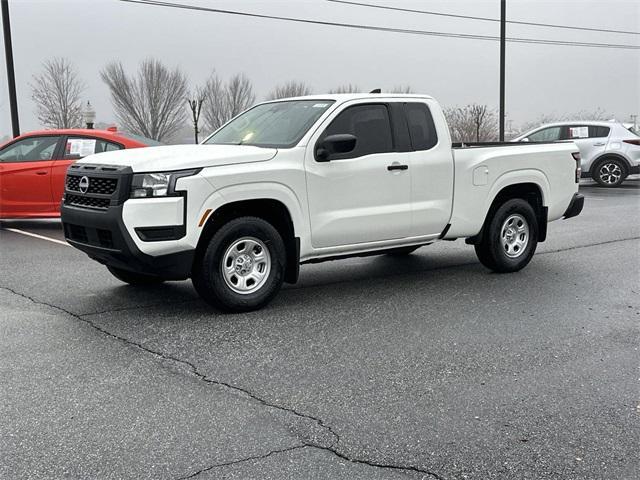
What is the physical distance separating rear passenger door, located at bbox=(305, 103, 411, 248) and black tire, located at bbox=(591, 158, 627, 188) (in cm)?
1424

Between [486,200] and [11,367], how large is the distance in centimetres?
498

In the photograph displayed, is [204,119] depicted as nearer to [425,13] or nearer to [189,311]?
[425,13]

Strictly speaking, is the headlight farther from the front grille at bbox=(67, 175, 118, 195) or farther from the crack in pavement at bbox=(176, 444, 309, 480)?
the crack in pavement at bbox=(176, 444, 309, 480)

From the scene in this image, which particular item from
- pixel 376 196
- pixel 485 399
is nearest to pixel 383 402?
pixel 485 399

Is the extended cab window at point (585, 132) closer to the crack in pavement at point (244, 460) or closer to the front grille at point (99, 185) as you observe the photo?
the front grille at point (99, 185)

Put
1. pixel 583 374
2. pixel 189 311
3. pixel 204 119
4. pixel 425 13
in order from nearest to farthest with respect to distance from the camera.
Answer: pixel 583 374, pixel 189 311, pixel 425 13, pixel 204 119

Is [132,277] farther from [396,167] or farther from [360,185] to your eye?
[396,167]

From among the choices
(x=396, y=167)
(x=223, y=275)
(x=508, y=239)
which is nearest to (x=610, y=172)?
(x=508, y=239)

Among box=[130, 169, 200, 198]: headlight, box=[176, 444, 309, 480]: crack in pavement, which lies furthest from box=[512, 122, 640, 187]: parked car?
box=[176, 444, 309, 480]: crack in pavement

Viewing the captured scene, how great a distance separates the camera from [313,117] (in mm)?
6488

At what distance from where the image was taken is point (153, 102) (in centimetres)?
5509

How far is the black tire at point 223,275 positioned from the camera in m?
5.73

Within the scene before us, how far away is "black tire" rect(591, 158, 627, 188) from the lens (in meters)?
19.0

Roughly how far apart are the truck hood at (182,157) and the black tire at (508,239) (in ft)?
9.40
